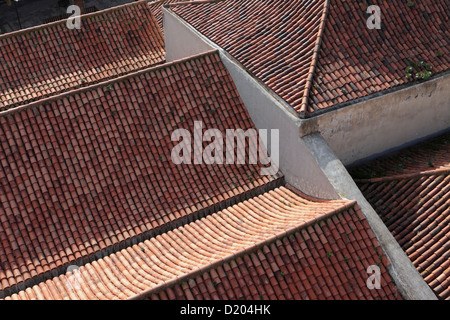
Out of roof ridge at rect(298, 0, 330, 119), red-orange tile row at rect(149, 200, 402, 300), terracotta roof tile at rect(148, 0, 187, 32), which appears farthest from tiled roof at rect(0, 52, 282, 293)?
terracotta roof tile at rect(148, 0, 187, 32)

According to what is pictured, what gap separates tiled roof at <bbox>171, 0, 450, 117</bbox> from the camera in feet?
52.2

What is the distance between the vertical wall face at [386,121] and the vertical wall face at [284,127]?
0.63 metres

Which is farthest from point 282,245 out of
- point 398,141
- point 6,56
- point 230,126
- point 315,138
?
point 6,56

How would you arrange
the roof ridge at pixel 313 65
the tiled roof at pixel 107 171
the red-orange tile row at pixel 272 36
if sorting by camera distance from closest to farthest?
the tiled roof at pixel 107 171
the roof ridge at pixel 313 65
the red-orange tile row at pixel 272 36

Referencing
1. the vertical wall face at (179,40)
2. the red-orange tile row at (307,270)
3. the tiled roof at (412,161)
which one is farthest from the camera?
the vertical wall face at (179,40)

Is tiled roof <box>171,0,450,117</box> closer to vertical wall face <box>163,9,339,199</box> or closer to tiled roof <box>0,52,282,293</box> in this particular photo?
vertical wall face <box>163,9,339,199</box>

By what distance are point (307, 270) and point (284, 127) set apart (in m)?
4.42

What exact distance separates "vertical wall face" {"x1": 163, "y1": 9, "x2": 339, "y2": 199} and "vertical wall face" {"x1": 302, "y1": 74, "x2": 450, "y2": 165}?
63 cm

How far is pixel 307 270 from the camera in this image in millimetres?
13062

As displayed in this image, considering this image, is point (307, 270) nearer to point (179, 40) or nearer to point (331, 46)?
point (331, 46)

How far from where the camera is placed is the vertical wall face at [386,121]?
52.4 feet

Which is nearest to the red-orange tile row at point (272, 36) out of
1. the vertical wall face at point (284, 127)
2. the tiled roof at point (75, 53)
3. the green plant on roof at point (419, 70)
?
the vertical wall face at point (284, 127)

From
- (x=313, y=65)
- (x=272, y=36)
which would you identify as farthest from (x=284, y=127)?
(x=272, y=36)

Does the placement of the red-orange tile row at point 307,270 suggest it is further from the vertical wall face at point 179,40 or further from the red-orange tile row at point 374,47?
the vertical wall face at point 179,40
